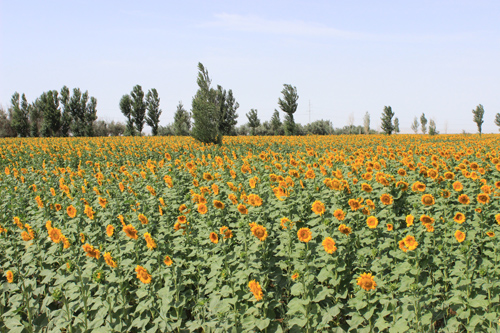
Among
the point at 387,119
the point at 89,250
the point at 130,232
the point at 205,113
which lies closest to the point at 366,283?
the point at 130,232

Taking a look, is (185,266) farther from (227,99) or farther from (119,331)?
(227,99)

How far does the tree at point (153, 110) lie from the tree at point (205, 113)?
32390 millimetres

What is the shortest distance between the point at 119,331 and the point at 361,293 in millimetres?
2687

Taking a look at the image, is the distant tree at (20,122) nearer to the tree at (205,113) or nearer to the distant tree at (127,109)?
the distant tree at (127,109)

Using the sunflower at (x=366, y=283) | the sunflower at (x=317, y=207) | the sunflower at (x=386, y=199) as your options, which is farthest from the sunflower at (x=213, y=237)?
the sunflower at (x=386, y=199)

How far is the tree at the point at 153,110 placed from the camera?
4994cm

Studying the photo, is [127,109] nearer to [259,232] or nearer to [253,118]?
[253,118]

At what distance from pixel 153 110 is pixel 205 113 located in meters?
33.9

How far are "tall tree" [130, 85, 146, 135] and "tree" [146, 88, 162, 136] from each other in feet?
3.28

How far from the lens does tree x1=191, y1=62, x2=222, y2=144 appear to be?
18688 millimetres

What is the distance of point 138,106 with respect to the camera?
160 feet

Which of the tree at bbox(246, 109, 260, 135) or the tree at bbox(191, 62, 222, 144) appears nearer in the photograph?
the tree at bbox(191, 62, 222, 144)

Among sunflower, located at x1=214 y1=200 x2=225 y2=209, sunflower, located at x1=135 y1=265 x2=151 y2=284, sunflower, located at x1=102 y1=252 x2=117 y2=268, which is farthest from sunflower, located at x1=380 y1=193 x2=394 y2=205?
sunflower, located at x1=102 y1=252 x2=117 y2=268

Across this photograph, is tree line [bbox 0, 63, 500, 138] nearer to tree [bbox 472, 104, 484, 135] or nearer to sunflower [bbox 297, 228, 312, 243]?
tree [bbox 472, 104, 484, 135]
